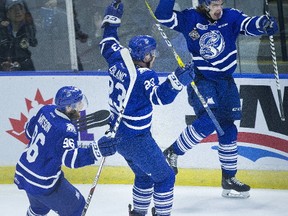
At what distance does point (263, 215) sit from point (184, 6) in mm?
1672

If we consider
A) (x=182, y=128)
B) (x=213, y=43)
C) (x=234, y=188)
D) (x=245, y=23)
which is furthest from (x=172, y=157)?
(x=245, y=23)

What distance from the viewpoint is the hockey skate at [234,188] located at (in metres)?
6.55

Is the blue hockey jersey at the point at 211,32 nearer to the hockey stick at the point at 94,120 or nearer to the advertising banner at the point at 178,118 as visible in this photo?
the advertising banner at the point at 178,118

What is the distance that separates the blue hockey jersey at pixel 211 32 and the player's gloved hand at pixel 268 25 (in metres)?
0.07

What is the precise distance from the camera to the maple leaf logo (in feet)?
23.5

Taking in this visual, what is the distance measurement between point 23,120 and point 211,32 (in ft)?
5.41

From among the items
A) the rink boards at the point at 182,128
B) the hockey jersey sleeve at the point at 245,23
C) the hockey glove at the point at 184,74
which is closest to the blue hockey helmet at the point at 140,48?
the hockey glove at the point at 184,74

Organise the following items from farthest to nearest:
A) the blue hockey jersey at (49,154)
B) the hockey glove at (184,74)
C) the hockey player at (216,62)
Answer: the hockey player at (216,62) → the hockey glove at (184,74) → the blue hockey jersey at (49,154)

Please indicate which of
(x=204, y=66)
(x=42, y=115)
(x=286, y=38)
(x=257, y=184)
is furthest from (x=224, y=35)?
(x=42, y=115)

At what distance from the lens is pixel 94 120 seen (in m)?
7.18

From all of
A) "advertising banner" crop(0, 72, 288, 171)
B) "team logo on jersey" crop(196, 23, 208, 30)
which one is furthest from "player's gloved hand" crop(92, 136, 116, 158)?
"advertising banner" crop(0, 72, 288, 171)

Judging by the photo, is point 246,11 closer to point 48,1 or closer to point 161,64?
point 161,64

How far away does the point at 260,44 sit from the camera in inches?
272

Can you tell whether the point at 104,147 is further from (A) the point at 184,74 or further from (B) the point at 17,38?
(B) the point at 17,38
